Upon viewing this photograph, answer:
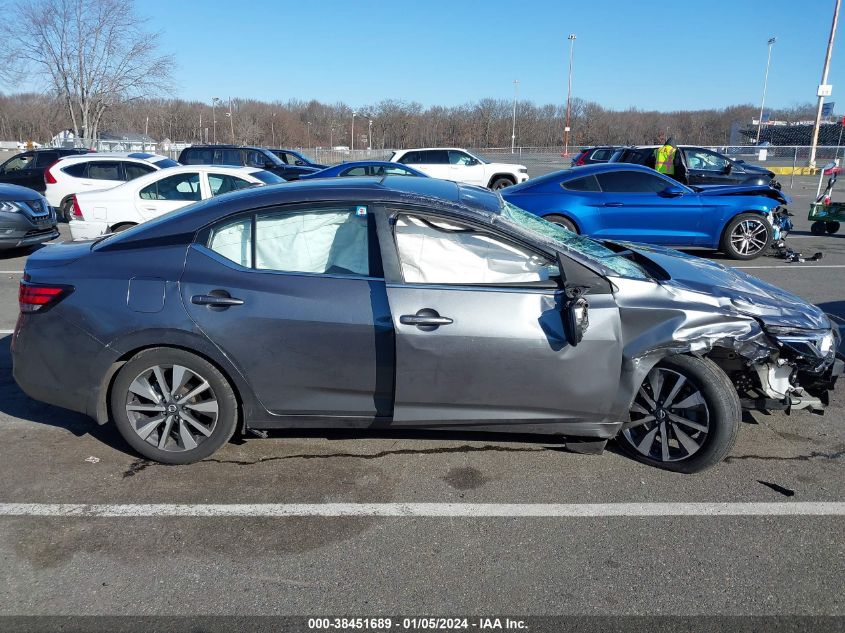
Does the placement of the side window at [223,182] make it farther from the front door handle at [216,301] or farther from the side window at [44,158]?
the side window at [44,158]

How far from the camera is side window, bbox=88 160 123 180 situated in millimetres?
15078

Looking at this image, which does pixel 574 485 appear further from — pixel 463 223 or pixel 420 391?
pixel 463 223

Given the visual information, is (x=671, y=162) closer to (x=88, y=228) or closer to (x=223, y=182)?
(x=223, y=182)

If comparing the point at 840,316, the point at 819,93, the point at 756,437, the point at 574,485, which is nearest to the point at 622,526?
the point at 574,485

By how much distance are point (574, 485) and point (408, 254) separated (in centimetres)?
161

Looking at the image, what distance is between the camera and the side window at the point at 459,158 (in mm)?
22000

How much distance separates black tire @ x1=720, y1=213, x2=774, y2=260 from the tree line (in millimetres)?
71891

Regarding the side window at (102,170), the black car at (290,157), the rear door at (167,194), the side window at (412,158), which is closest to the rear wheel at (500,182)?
the side window at (412,158)

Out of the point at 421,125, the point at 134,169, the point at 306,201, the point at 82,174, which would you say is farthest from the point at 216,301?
the point at 421,125

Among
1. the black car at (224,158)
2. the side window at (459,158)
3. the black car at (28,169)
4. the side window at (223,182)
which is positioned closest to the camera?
the side window at (223,182)

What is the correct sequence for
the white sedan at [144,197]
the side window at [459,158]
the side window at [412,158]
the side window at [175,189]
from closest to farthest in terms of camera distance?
the white sedan at [144,197] < the side window at [175,189] < the side window at [459,158] < the side window at [412,158]

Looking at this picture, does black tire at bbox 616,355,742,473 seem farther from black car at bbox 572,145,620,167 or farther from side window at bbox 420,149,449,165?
black car at bbox 572,145,620,167

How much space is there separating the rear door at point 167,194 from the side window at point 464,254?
7039 mm

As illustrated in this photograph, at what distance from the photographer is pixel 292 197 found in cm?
379
